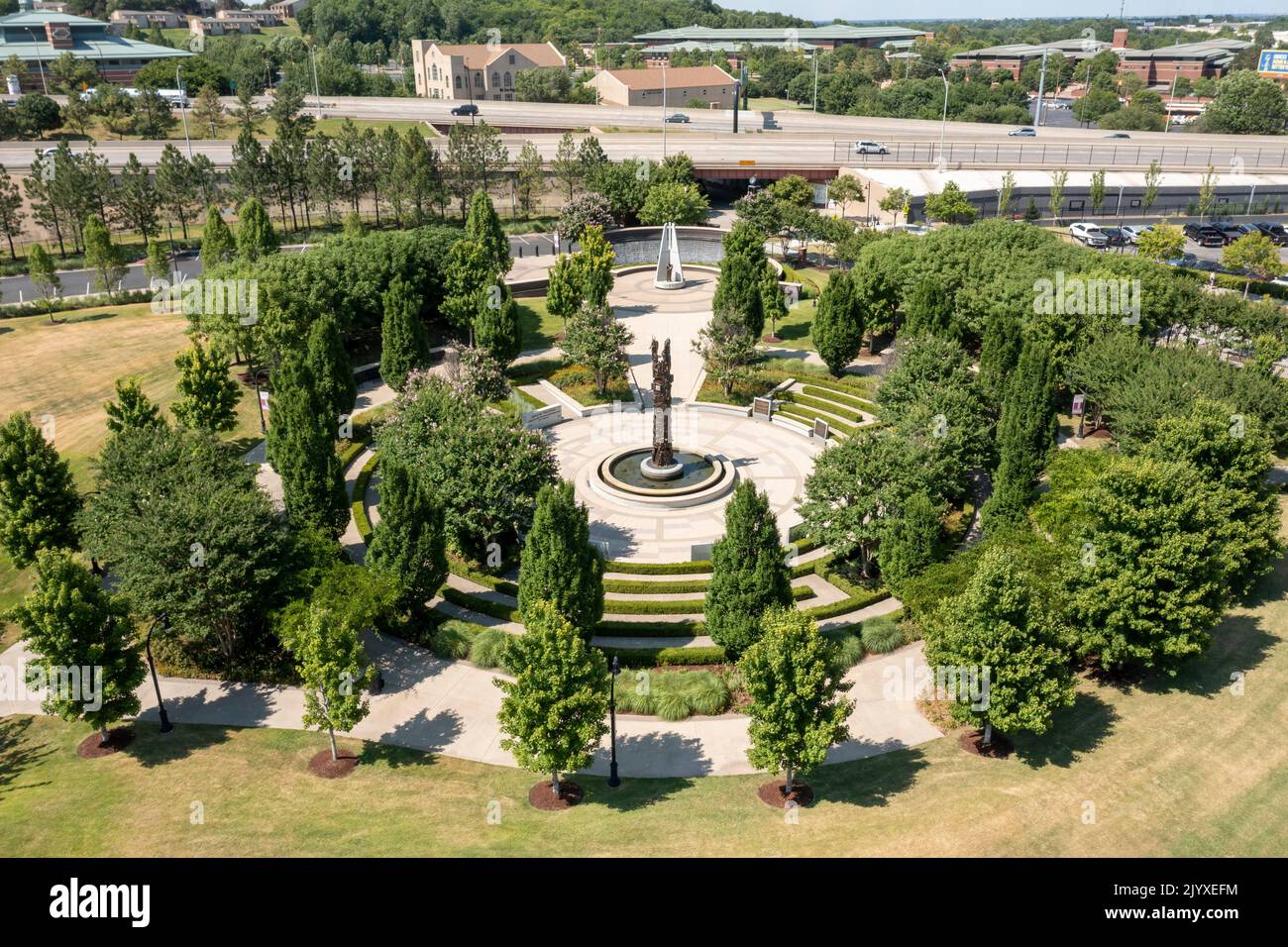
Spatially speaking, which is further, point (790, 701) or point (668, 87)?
point (668, 87)

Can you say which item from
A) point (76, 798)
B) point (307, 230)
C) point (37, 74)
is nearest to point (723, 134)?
point (307, 230)

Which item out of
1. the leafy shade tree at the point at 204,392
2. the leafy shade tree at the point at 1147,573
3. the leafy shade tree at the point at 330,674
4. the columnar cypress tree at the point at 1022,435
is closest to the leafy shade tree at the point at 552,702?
the leafy shade tree at the point at 330,674

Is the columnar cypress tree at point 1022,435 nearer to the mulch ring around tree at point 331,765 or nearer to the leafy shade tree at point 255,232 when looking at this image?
the mulch ring around tree at point 331,765

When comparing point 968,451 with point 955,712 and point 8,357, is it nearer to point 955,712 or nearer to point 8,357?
point 955,712

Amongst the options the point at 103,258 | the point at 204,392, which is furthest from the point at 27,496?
the point at 103,258

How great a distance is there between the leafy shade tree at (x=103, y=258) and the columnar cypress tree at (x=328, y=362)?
115 ft

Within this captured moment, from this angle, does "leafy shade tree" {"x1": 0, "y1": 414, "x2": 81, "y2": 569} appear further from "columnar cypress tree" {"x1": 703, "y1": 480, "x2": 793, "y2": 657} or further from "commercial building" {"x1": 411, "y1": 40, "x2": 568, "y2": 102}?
"commercial building" {"x1": 411, "y1": 40, "x2": 568, "y2": 102}

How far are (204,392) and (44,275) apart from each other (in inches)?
1262

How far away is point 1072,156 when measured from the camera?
120 metres

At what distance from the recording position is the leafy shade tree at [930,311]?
196 ft

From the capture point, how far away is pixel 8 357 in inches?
2613

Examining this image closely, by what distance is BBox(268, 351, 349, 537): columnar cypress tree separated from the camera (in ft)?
140

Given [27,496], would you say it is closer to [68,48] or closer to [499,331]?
[499,331]

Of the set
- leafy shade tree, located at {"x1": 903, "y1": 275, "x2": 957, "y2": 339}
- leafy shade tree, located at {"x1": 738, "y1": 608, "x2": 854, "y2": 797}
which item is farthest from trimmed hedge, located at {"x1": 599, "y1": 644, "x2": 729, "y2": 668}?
leafy shade tree, located at {"x1": 903, "y1": 275, "x2": 957, "y2": 339}
